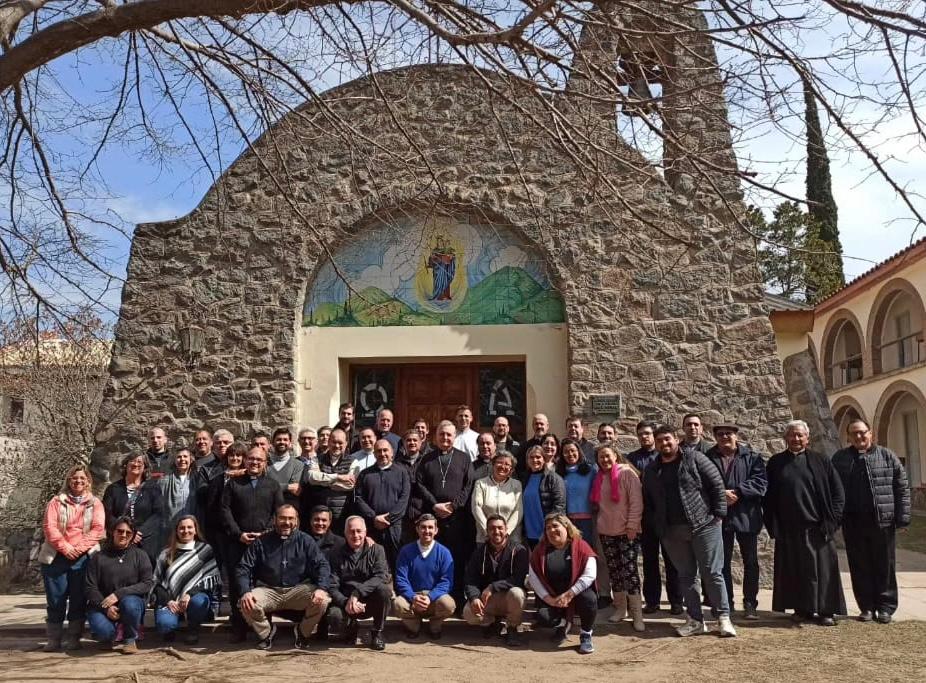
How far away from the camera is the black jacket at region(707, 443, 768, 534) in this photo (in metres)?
6.62

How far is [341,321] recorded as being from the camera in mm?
9031

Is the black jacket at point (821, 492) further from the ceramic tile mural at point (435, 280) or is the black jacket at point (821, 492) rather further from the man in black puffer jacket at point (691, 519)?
the ceramic tile mural at point (435, 280)

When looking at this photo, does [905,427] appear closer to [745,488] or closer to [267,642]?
[745,488]

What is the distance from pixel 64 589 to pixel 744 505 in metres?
5.04

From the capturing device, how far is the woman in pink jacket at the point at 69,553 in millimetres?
6105

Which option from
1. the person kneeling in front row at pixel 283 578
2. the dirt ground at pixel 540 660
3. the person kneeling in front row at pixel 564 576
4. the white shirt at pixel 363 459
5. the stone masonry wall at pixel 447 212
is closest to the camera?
the dirt ground at pixel 540 660

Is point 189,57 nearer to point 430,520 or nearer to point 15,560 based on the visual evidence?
point 430,520

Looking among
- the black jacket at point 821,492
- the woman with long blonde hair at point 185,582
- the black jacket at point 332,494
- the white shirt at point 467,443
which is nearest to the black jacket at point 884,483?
the black jacket at point 821,492

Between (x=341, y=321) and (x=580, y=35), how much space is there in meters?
5.06

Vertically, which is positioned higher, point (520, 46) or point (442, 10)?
point (442, 10)

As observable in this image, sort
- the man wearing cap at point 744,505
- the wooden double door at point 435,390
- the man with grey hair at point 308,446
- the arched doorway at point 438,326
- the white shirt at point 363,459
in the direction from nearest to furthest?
the man wearing cap at point 744,505 → the white shirt at point 363,459 → the man with grey hair at point 308,446 → the arched doorway at point 438,326 → the wooden double door at point 435,390

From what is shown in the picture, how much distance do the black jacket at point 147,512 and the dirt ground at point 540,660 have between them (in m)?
0.86

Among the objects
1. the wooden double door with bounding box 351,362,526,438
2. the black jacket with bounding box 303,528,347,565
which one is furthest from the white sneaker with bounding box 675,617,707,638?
the wooden double door with bounding box 351,362,526,438

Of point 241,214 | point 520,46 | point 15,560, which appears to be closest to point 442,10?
point 520,46
